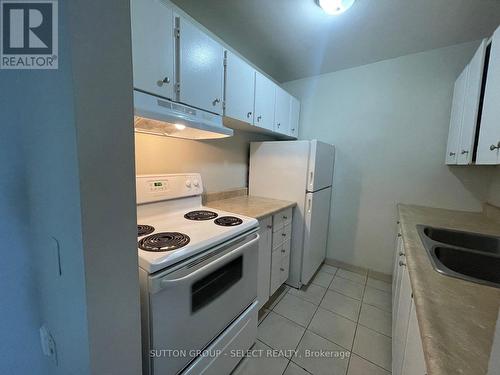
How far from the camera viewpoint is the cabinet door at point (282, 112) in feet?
6.83

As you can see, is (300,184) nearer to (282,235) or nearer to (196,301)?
(282,235)

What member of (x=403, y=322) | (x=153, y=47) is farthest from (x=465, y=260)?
(x=153, y=47)

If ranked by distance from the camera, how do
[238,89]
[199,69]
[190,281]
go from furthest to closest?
[238,89] → [199,69] → [190,281]

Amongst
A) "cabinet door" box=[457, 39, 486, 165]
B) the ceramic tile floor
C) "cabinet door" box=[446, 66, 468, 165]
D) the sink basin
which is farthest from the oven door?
"cabinet door" box=[446, 66, 468, 165]

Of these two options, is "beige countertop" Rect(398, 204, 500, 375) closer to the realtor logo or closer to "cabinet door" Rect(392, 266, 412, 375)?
"cabinet door" Rect(392, 266, 412, 375)

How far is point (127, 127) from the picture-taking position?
570 millimetres

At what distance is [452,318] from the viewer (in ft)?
1.84

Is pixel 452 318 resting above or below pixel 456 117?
below

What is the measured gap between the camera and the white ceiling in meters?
1.37

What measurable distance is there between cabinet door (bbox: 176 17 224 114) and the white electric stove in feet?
1.92

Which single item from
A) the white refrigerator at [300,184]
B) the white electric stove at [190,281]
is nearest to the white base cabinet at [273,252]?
the white refrigerator at [300,184]

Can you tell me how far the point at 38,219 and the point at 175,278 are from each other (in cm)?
56

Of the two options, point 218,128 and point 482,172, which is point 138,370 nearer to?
point 218,128

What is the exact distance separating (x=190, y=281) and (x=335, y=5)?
6.14 feet
